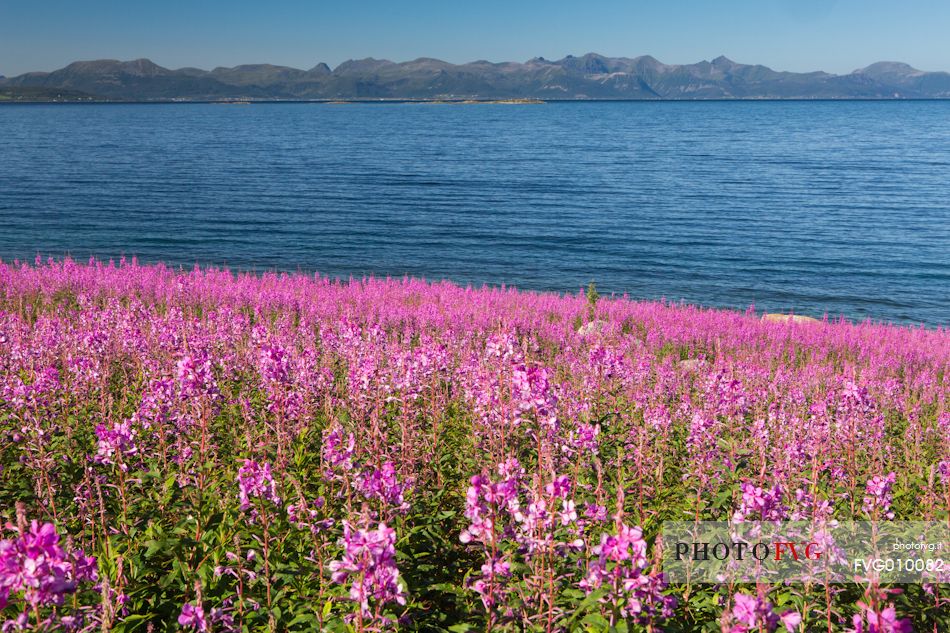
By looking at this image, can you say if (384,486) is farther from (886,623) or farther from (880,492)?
(880,492)

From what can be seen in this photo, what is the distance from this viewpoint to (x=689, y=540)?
4.30 meters

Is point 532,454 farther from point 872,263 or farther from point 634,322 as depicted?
point 872,263

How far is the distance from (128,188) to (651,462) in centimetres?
5167

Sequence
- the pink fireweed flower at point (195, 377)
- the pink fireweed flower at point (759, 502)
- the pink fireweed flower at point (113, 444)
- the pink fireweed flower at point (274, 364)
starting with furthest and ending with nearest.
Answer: the pink fireweed flower at point (274, 364) < the pink fireweed flower at point (195, 377) < the pink fireweed flower at point (113, 444) < the pink fireweed flower at point (759, 502)

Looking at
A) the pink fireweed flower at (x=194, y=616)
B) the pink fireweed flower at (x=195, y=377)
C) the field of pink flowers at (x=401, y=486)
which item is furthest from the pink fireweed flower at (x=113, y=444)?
the pink fireweed flower at (x=194, y=616)

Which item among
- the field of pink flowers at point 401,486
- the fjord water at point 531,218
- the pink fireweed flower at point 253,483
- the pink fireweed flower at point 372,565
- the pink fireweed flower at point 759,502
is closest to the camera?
the pink fireweed flower at point 372,565

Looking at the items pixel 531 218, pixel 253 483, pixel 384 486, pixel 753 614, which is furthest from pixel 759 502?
pixel 531 218

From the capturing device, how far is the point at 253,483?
377 centimetres

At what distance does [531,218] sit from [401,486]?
38.9 m

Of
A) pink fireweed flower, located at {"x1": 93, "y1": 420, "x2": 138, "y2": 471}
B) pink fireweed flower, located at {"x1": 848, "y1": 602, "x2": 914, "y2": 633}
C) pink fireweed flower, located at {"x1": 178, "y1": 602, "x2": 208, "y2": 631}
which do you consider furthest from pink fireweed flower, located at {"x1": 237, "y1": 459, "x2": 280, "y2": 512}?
pink fireweed flower, located at {"x1": 848, "y1": 602, "x2": 914, "y2": 633}

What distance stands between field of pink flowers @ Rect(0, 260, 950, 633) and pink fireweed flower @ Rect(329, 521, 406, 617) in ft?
0.04

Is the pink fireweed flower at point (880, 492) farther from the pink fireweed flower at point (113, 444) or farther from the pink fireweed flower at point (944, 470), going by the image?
the pink fireweed flower at point (113, 444)

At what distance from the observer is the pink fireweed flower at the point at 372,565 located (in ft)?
8.41

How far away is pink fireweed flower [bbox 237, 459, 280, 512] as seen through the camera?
3.76m
